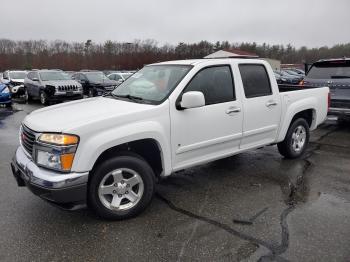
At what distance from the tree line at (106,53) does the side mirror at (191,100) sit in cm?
5863

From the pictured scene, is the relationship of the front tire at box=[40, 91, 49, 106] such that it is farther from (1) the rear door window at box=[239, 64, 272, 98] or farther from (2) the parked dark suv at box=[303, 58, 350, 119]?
(1) the rear door window at box=[239, 64, 272, 98]

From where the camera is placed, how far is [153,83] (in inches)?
176

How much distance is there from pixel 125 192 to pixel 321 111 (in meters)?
4.42

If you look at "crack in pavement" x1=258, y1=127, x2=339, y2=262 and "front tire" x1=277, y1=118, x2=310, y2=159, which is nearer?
"crack in pavement" x1=258, y1=127, x2=339, y2=262

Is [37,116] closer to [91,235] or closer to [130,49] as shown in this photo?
[91,235]

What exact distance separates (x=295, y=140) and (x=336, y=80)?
308 centimetres

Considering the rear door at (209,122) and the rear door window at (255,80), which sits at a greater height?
the rear door window at (255,80)

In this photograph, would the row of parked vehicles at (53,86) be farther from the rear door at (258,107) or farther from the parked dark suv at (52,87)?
the rear door at (258,107)

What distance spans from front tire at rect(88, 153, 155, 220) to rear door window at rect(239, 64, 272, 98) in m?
2.02

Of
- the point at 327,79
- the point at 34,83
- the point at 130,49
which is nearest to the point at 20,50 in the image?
the point at 130,49

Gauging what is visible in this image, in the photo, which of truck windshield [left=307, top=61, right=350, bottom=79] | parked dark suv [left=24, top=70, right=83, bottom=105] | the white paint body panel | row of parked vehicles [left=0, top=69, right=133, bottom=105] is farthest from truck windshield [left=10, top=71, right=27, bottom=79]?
the white paint body panel

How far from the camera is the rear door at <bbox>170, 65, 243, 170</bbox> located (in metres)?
4.03

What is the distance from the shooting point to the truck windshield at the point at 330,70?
26.7 feet

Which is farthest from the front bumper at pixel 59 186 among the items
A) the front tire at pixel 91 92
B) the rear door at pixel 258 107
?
the front tire at pixel 91 92
